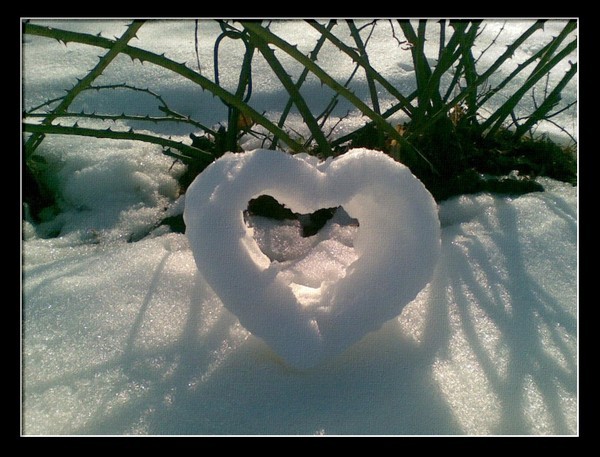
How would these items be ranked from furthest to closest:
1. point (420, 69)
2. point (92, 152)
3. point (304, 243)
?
1. point (92, 152)
2. point (420, 69)
3. point (304, 243)

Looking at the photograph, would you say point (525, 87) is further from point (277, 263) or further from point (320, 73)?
point (277, 263)

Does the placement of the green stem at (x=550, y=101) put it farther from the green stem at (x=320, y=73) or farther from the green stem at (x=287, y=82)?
the green stem at (x=287, y=82)

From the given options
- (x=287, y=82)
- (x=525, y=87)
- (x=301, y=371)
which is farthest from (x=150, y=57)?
(x=525, y=87)

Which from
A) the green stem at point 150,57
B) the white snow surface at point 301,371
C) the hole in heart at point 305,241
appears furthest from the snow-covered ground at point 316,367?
the green stem at point 150,57

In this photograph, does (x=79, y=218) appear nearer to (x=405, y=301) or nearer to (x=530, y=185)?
(x=405, y=301)
